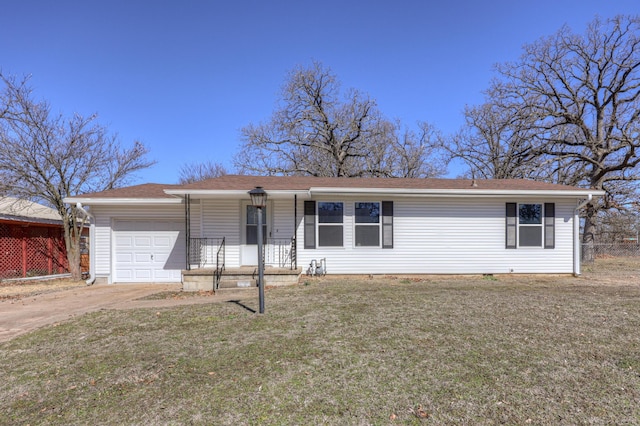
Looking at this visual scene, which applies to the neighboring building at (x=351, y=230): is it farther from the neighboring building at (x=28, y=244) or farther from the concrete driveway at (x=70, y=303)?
the neighboring building at (x=28, y=244)

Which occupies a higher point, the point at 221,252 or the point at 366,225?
the point at 366,225

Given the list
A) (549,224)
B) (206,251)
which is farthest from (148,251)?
(549,224)

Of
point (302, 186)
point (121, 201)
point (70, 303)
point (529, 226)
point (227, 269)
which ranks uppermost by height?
point (302, 186)

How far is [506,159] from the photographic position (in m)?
20.4

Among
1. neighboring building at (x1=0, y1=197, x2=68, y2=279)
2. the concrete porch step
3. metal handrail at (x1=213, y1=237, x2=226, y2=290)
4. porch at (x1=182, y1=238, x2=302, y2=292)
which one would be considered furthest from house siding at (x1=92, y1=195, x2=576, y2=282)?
neighboring building at (x1=0, y1=197, x2=68, y2=279)

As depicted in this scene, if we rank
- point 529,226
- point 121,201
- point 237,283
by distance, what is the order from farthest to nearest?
point 529,226, point 121,201, point 237,283

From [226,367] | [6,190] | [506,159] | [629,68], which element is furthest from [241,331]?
[629,68]

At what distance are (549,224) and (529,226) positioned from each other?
60 centimetres

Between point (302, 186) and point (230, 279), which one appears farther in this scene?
point (302, 186)

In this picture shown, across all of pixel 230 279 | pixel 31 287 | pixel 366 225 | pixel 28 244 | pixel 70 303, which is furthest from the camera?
pixel 28 244

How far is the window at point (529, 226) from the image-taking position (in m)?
10.3

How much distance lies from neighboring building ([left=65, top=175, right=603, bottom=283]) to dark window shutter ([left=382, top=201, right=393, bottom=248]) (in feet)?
0.10

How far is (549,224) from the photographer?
10266 millimetres

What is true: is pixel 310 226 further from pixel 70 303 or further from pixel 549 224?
pixel 549 224
